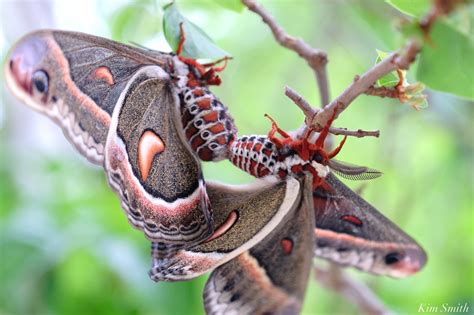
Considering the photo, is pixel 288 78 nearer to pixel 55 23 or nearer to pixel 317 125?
pixel 55 23

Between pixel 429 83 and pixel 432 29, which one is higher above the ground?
pixel 432 29

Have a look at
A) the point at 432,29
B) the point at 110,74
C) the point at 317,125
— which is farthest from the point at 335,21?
the point at 432,29

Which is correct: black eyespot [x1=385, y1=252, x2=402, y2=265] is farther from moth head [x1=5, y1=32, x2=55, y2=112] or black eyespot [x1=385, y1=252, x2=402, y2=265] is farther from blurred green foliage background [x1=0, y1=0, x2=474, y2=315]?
moth head [x1=5, y1=32, x2=55, y2=112]

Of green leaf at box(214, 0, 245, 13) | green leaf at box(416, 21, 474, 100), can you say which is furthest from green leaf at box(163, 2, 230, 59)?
green leaf at box(416, 21, 474, 100)

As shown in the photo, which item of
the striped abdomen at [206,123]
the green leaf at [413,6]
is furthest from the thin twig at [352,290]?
the green leaf at [413,6]

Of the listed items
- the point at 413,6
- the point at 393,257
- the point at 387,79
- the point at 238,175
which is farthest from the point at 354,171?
the point at 238,175

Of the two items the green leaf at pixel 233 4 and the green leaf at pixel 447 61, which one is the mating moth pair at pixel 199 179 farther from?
the green leaf at pixel 447 61

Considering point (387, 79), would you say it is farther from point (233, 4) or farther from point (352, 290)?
point (352, 290)
